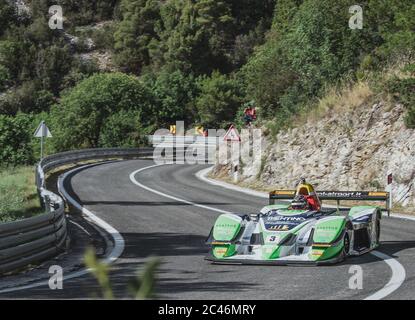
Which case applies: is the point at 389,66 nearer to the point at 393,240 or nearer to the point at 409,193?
the point at 409,193

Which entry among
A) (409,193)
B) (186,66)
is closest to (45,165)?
(409,193)

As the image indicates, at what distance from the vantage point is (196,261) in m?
12.2

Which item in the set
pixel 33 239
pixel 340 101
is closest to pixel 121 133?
pixel 340 101

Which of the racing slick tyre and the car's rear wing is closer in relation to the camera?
the racing slick tyre

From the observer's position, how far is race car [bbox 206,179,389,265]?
452 inches

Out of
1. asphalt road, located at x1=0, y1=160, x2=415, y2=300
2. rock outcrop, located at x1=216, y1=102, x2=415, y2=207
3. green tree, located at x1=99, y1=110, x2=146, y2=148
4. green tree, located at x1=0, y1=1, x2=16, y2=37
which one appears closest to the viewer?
asphalt road, located at x1=0, y1=160, x2=415, y2=300

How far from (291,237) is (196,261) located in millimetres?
1609

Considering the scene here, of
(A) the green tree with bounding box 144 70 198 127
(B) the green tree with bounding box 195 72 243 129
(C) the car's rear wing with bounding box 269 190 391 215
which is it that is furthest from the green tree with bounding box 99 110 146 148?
(C) the car's rear wing with bounding box 269 190 391 215

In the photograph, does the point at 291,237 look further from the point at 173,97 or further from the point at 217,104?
the point at 173,97

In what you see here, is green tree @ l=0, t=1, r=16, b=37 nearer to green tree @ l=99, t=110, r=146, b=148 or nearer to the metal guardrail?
green tree @ l=99, t=110, r=146, b=148

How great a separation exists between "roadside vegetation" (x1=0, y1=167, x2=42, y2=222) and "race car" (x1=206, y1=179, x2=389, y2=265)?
728 centimetres

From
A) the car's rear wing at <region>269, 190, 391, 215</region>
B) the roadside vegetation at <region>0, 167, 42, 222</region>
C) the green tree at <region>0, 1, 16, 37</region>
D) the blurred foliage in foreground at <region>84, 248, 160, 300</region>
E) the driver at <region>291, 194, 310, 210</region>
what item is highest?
the green tree at <region>0, 1, 16, 37</region>

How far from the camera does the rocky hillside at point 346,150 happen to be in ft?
76.1

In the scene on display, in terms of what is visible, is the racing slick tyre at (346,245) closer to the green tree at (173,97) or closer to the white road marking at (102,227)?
→ the white road marking at (102,227)
